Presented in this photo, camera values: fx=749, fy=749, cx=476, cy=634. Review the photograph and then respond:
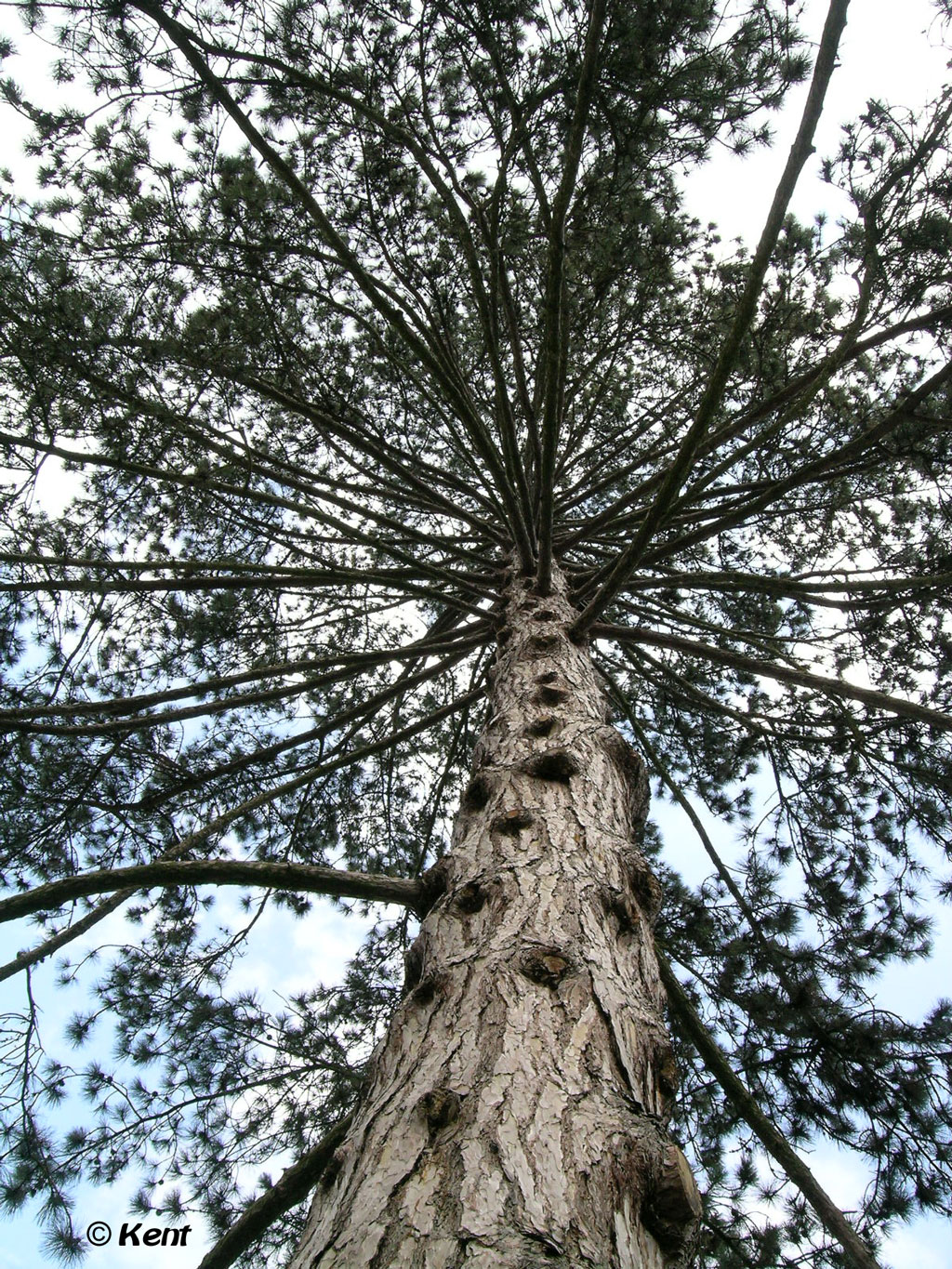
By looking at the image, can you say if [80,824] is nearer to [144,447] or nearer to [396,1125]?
[144,447]

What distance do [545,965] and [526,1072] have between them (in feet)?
0.89

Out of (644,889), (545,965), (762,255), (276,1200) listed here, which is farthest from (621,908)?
(762,255)

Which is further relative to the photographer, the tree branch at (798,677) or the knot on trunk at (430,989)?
the tree branch at (798,677)

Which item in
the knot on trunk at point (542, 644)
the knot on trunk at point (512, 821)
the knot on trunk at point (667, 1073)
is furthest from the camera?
the knot on trunk at point (542, 644)

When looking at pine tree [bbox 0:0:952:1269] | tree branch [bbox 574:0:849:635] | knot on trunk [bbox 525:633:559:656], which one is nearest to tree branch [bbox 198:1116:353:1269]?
pine tree [bbox 0:0:952:1269]

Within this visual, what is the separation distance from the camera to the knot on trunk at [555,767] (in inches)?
90.6

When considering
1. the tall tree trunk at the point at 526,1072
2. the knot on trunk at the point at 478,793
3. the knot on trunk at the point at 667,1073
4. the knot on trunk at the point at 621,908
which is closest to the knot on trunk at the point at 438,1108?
the tall tree trunk at the point at 526,1072

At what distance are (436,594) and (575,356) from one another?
2.50 meters

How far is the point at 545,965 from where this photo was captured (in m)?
1.54

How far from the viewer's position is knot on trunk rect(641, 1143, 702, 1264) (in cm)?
113

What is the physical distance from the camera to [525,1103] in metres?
1.22

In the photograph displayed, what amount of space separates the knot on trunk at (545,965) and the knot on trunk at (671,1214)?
0.40m

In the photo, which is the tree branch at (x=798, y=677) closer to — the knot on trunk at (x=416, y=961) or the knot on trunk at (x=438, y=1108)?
the knot on trunk at (x=416, y=961)

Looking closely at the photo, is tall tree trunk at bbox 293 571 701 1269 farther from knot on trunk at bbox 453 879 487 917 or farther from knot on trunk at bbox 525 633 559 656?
knot on trunk at bbox 525 633 559 656
